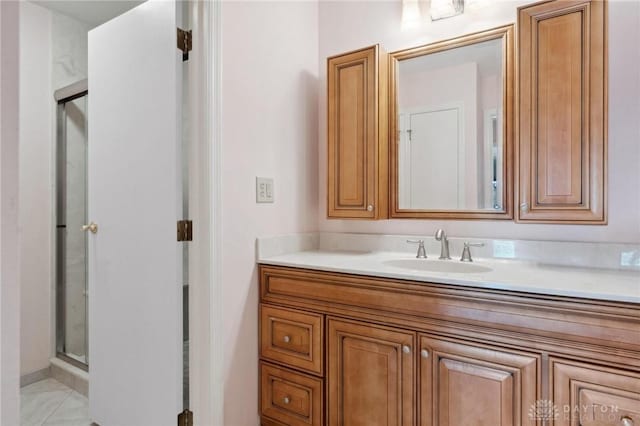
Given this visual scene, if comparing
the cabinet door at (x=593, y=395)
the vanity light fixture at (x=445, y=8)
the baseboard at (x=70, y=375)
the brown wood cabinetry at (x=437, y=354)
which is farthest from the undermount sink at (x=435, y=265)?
the baseboard at (x=70, y=375)

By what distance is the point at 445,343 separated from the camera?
4.02ft

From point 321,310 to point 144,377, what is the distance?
83cm

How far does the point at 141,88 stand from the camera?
1.59 meters

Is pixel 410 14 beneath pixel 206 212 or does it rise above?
above

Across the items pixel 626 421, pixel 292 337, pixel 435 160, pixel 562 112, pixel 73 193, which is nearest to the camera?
pixel 626 421

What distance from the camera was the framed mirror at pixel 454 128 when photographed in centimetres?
159

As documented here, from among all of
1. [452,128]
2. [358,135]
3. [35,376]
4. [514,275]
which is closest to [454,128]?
[452,128]

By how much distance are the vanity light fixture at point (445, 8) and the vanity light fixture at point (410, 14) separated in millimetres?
72

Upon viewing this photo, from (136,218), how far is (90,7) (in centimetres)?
174

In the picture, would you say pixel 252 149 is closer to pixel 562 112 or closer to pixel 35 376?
pixel 562 112

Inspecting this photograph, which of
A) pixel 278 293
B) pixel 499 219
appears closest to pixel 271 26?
pixel 278 293

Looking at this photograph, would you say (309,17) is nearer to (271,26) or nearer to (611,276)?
(271,26)

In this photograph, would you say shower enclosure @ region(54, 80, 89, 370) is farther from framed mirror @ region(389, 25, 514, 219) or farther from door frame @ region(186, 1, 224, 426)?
framed mirror @ region(389, 25, 514, 219)

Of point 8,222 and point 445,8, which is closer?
point 8,222
